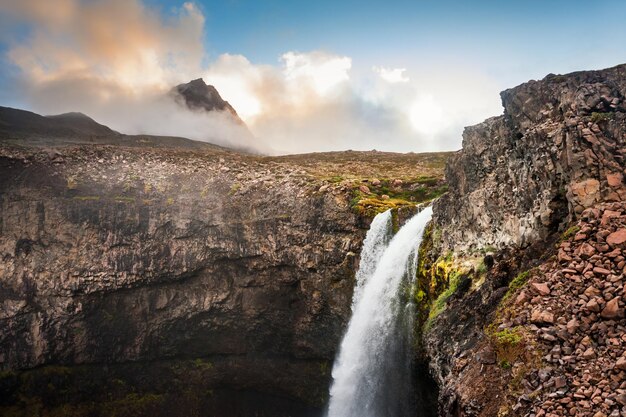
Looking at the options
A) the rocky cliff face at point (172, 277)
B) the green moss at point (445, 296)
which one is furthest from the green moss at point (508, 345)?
the rocky cliff face at point (172, 277)

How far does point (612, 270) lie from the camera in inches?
397

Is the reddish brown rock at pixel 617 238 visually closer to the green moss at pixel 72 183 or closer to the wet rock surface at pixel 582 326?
the wet rock surface at pixel 582 326

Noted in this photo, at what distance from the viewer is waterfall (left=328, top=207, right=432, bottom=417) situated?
20.6 metres

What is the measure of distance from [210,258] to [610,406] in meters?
30.0

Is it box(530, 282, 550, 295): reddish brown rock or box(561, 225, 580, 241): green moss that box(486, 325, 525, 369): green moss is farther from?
box(561, 225, 580, 241): green moss

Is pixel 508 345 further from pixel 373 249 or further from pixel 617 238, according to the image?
pixel 373 249

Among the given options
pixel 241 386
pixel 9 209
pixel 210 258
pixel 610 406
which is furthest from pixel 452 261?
pixel 9 209

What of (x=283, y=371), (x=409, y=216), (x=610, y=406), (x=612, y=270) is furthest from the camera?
(x=283, y=371)

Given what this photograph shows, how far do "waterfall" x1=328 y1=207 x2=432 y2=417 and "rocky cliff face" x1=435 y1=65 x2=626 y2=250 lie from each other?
3908mm

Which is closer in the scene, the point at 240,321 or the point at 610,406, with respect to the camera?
the point at 610,406

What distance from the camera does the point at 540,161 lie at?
588 inches

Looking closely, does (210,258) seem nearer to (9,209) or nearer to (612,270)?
(9,209)

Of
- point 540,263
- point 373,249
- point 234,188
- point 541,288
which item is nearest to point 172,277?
point 234,188

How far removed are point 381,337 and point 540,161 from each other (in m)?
11.9
